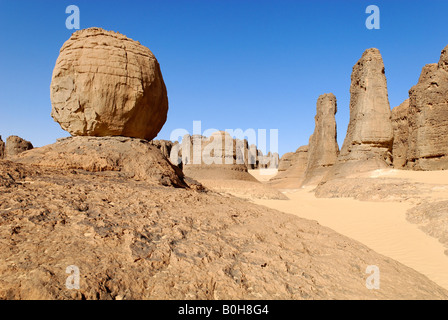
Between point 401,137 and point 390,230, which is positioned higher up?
point 401,137

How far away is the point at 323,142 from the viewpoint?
21984 millimetres

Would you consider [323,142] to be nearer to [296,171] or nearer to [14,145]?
[296,171]

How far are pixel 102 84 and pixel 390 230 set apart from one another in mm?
6870

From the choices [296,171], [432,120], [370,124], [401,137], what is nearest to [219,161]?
[370,124]

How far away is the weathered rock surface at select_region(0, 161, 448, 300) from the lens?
2.10 m

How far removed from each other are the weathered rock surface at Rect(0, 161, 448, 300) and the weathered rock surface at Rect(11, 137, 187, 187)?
96 centimetres

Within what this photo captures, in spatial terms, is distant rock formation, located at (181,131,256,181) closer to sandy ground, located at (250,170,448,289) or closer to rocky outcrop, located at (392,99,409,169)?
sandy ground, located at (250,170,448,289)

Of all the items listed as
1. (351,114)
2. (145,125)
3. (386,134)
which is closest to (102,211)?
(145,125)

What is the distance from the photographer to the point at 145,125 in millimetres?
6512

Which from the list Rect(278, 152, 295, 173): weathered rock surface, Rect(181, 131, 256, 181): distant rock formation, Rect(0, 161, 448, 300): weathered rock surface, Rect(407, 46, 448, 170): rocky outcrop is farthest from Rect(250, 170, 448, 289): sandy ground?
Rect(278, 152, 295, 173): weathered rock surface

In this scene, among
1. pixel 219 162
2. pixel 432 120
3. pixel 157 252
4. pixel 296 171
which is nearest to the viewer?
pixel 157 252

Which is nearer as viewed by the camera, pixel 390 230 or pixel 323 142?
pixel 390 230

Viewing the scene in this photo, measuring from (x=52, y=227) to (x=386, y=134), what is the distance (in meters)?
14.9

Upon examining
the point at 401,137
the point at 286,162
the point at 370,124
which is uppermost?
the point at 401,137
